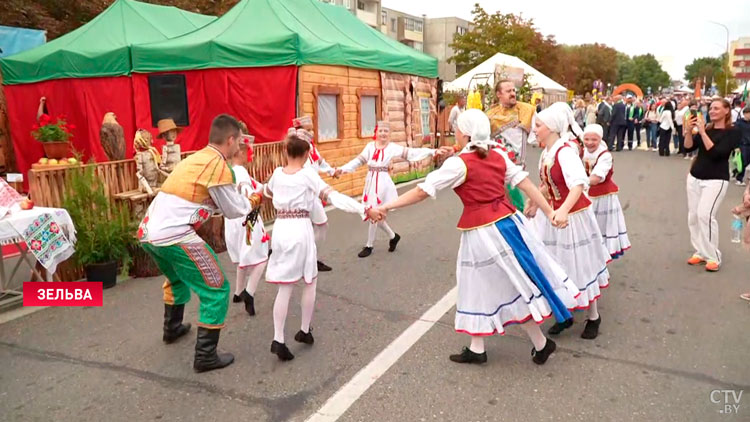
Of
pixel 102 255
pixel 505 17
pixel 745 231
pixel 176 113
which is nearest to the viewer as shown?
pixel 745 231

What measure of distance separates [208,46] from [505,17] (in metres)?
41.1

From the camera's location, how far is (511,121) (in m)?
7.35

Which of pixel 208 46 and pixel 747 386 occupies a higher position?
pixel 208 46

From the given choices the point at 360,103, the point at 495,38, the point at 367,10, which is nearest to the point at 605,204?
the point at 360,103

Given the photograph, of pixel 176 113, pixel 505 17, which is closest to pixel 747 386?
pixel 176 113

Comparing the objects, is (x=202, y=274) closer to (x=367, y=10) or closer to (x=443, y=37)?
(x=367, y=10)

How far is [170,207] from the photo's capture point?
4141 mm

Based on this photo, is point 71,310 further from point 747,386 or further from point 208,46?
point 208,46

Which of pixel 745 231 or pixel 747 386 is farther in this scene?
pixel 745 231

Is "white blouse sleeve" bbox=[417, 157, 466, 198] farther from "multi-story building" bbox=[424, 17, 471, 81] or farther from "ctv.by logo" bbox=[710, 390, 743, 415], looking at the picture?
"multi-story building" bbox=[424, 17, 471, 81]

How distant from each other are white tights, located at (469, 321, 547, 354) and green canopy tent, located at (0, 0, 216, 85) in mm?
11273

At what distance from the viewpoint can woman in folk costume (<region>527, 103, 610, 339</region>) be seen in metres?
4.77

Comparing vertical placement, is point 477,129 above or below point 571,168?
above

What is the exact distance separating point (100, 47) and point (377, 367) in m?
12.0
